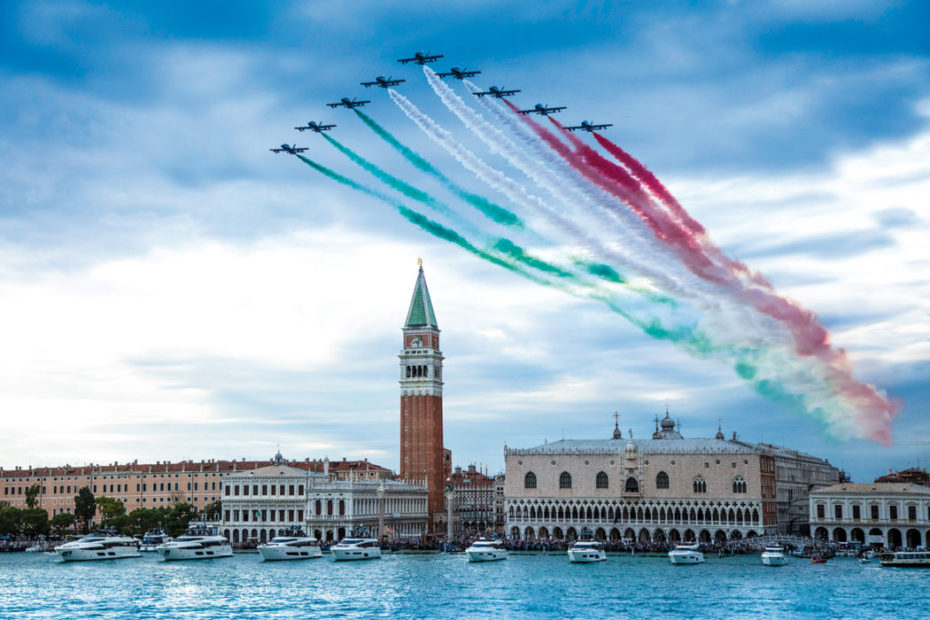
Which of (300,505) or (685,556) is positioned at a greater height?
(300,505)

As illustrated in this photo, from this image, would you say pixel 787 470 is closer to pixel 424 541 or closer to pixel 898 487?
pixel 898 487

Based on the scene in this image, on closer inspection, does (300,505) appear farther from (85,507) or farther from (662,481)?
(662,481)

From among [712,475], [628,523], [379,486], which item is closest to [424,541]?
[379,486]

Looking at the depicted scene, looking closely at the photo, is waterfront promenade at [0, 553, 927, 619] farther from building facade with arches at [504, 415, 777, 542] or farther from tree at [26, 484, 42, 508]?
tree at [26, 484, 42, 508]

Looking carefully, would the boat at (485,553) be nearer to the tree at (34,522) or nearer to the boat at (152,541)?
the boat at (152,541)

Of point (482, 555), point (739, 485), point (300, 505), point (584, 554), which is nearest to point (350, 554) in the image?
point (482, 555)

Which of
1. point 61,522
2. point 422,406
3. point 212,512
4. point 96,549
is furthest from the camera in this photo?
point 422,406
